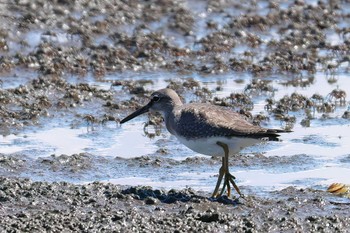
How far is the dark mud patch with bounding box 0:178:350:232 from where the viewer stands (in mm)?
9688

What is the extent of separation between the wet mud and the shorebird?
47 centimetres

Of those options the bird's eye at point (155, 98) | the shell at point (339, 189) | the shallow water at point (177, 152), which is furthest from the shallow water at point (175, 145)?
the bird's eye at point (155, 98)

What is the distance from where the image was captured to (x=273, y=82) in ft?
54.8

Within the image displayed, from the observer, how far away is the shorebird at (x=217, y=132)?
415 inches

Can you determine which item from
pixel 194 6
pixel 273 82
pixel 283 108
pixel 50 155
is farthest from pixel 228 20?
pixel 50 155

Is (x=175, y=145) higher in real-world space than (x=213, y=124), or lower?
lower

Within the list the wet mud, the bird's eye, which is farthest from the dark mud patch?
the bird's eye

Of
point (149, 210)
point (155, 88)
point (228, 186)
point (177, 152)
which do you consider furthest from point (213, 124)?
point (155, 88)

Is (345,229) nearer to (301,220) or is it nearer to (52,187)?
(301,220)

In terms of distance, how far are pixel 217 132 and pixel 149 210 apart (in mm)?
1124

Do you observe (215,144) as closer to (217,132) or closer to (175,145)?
(217,132)

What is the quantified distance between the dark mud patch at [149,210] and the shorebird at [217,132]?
0.47 m

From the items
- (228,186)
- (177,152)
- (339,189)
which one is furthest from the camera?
(177,152)

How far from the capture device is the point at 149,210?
33.8ft
